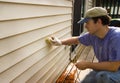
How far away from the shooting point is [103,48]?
2.91m

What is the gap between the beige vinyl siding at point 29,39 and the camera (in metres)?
1.98

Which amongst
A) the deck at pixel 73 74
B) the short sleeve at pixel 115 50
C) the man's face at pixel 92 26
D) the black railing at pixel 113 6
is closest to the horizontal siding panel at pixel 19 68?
the man's face at pixel 92 26

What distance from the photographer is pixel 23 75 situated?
7.93ft

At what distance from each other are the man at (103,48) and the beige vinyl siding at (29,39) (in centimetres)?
55

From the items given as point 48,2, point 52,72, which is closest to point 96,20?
point 48,2

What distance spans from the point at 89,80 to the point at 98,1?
11.1 metres

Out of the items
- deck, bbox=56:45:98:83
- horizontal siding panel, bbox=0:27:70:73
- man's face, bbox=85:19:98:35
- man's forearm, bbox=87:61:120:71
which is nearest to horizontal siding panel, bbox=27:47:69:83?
horizontal siding panel, bbox=0:27:70:73

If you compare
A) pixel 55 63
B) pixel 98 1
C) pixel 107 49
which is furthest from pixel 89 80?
→ pixel 98 1

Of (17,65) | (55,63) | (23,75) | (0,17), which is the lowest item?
(55,63)

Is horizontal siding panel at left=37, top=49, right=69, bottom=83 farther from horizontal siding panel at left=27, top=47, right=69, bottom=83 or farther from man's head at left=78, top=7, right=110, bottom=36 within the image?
man's head at left=78, top=7, right=110, bottom=36

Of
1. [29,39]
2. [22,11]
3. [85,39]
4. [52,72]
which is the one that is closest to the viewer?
[22,11]

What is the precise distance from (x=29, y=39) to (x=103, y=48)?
1.03 m

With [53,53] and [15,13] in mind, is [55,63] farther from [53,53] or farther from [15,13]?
[15,13]

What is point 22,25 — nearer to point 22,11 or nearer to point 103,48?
point 22,11
